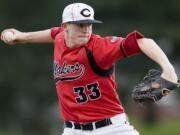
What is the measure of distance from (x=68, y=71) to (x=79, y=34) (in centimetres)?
45

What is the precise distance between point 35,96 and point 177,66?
6195 mm

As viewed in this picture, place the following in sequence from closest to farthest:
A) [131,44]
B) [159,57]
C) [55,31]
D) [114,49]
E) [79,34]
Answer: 1. [159,57]
2. [131,44]
3. [114,49]
4. [79,34]
5. [55,31]

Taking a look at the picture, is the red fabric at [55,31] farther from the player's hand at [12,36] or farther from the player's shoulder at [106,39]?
the player's shoulder at [106,39]

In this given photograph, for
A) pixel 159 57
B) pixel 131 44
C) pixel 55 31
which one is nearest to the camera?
pixel 159 57

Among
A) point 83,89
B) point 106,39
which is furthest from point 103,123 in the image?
point 106,39

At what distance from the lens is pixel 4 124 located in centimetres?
2988

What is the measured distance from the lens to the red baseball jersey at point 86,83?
32.6ft

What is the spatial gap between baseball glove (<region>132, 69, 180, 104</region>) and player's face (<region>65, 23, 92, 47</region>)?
0.95 m

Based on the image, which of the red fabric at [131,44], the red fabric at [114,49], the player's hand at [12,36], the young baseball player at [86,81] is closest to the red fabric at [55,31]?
the player's hand at [12,36]

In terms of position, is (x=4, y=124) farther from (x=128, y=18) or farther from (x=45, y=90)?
(x=128, y=18)

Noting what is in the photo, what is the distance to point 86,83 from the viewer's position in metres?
10.1

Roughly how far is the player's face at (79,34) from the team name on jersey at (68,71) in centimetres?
24

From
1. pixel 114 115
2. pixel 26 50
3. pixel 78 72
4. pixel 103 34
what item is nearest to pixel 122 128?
pixel 114 115

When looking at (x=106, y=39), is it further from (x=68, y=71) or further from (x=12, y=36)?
(x=12, y=36)
